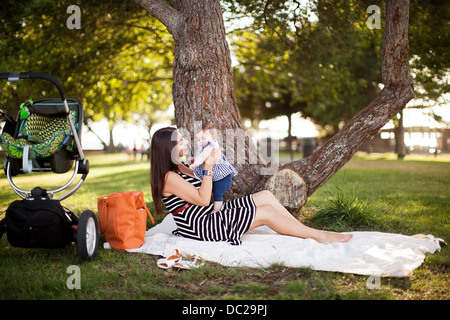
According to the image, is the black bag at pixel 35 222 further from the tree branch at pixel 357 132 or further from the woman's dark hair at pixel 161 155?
the tree branch at pixel 357 132

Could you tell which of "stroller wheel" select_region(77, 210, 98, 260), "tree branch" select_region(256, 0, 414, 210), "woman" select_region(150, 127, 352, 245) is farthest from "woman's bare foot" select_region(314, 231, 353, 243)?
"stroller wheel" select_region(77, 210, 98, 260)

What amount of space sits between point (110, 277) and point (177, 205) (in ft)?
3.40

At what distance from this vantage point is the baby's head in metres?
5.07

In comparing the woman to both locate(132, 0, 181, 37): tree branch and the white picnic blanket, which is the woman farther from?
locate(132, 0, 181, 37): tree branch

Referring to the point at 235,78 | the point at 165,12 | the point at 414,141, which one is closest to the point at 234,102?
the point at 165,12

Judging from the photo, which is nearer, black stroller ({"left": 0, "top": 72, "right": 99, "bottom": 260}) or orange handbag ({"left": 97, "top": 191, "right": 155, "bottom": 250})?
black stroller ({"left": 0, "top": 72, "right": 99, "bottom": 260})

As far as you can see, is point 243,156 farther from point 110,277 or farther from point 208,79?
point 110,277

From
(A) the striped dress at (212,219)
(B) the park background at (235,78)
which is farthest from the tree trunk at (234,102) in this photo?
(A) the striped dress at (212,219)

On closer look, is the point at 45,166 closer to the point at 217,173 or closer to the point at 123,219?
the point at 123,219

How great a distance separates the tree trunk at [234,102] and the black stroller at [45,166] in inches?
63.5

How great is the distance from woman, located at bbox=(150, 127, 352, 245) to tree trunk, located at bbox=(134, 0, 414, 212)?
1.12 metres

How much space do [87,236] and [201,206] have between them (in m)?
1.21

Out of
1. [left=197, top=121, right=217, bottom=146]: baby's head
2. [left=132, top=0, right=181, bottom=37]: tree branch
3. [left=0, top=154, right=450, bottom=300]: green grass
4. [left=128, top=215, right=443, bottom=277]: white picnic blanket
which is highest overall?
[left=132, top=0, right=181, bottom=37]: tree branch

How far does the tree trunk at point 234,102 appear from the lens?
17.2 ft
